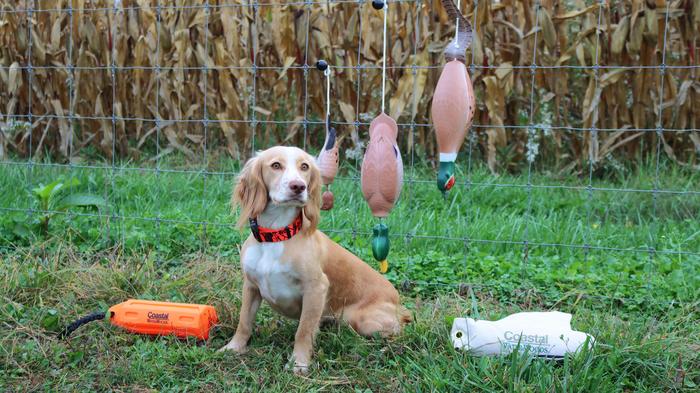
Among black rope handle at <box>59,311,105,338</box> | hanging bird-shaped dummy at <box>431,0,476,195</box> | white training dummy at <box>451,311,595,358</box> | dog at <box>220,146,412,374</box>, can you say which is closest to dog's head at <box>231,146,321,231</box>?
dog at <box>220,146,412,374</box>

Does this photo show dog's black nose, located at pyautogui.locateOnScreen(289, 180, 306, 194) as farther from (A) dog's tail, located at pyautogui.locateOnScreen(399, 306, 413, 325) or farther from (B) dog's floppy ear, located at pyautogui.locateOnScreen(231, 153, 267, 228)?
(A) dog's tail, located at pyautogui.locateOnScreen(399, 306, 413, 325)

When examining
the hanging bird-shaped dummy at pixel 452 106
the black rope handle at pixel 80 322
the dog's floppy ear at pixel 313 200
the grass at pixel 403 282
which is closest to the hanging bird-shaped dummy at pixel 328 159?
the dog's floppy ear at pixel 313 200

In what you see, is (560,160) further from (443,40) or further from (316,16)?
(316,16)

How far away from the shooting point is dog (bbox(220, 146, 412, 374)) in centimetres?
331

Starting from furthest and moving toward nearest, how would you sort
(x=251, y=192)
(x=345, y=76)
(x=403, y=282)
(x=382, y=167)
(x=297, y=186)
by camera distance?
(x=345, y=76) → (x=403, y=282) → (x=251, y=192) → (x=297, y=186) → (x=382, y=167)

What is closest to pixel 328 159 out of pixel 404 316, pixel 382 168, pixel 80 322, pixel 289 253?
pixel 382 168

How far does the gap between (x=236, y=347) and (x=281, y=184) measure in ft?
3.00

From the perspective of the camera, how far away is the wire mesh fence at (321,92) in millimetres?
6117

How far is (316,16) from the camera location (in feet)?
24.2

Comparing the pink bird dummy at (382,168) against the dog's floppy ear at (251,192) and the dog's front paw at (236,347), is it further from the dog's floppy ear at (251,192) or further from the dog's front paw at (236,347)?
the dog's front paw at (236,347)

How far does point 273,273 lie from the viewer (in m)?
3.43

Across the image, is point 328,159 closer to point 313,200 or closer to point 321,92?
point 313,200

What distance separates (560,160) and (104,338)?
4930mm

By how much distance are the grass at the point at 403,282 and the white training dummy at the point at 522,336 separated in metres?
0.06
